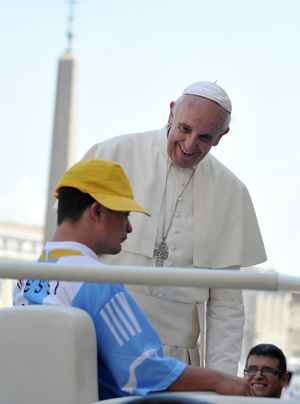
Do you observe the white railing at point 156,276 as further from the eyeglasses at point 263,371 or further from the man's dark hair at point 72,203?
the eyeglasses at point 263,371

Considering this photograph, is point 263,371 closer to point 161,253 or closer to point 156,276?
point 161,253

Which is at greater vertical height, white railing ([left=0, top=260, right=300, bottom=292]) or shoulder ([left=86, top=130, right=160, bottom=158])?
shoulder ([left=86, top=130, right=160, bottom=158])

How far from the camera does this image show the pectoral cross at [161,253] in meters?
4.37

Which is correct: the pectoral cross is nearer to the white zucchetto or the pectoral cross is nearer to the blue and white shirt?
the white zucchetto

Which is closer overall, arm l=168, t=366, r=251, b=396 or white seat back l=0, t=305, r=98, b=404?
white seat back l=0, t=305, r=98, b=404

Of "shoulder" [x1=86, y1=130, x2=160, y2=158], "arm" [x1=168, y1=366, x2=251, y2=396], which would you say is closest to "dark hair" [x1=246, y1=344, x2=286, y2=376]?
"shoulder" [x1=86, y1=130, x2=160, y2=158]

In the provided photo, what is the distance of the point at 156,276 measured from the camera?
7.75ft

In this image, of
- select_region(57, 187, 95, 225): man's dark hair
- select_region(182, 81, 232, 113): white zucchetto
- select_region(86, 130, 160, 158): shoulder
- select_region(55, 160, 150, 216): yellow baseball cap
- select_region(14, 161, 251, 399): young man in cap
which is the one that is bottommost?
select_region(14, 161, 251, 399): young man in cap

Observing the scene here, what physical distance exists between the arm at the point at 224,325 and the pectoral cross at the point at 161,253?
0.58 ft

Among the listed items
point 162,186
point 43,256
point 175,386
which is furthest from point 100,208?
point 162,186

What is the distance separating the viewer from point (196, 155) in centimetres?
424

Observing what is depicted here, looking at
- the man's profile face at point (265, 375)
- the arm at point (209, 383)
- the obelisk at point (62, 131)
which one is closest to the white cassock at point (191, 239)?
the man's profile face at point (265, 375)

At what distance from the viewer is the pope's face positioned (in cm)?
416

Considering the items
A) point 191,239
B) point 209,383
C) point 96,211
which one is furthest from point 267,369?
point 209,383
